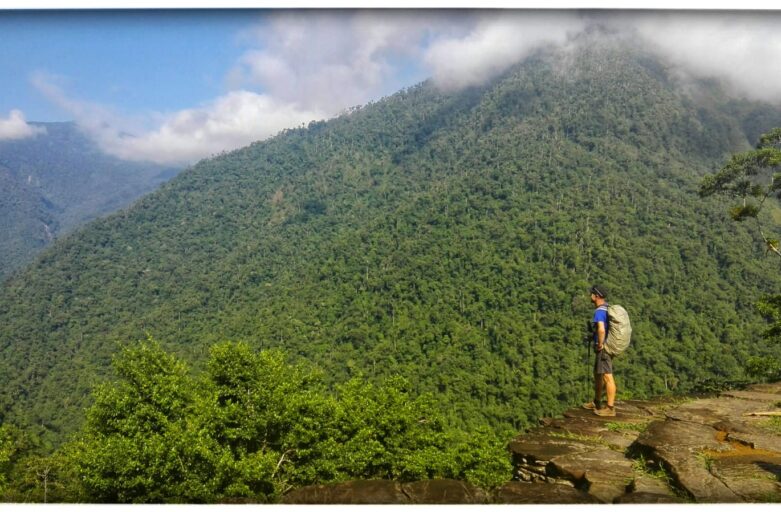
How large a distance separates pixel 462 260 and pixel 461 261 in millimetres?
263

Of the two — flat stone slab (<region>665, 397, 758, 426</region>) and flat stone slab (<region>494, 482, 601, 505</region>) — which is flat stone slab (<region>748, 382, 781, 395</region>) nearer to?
flat stone slab (<region>665, 397, 758, 426</region>)

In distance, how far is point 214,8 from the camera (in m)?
5.25

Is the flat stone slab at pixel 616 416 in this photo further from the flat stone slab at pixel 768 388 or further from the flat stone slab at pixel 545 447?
the flat stone slab at pixel 768 388

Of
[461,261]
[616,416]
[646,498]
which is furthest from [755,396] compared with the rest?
[461,261]

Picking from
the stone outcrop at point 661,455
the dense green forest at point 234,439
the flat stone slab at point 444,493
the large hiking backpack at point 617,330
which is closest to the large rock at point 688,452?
the stone outcrop at point 661,455

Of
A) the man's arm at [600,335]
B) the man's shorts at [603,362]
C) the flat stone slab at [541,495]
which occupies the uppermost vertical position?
the man's arm at [600,335]

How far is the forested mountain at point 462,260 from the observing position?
1592 inches

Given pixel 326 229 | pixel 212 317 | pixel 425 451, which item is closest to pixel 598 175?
pixel 326 229

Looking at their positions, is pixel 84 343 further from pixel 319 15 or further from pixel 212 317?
pixel 319 15

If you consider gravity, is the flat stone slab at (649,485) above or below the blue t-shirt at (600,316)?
below

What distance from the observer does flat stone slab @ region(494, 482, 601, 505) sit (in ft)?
11.7

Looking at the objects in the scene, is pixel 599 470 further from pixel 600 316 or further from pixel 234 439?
pixel 234 439

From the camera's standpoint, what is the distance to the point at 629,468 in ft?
13.1

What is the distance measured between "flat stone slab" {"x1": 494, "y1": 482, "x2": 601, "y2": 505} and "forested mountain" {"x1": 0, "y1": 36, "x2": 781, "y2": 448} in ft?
97.3
